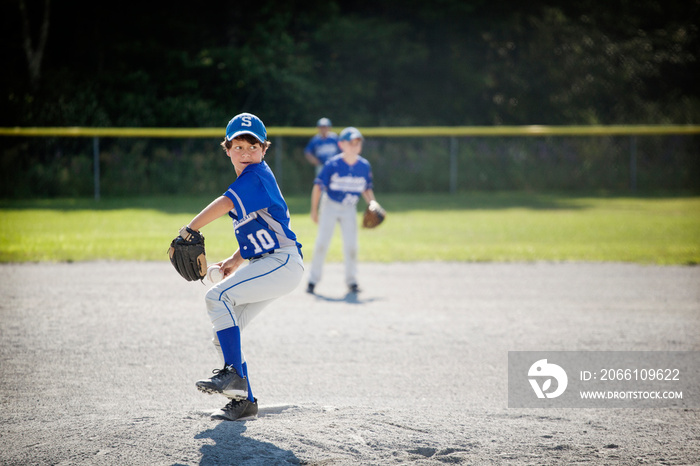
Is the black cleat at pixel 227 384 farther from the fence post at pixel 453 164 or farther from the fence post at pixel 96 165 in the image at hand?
the fence post at pixel 453 164

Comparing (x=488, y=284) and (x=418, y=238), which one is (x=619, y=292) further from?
(x=418, y=238)

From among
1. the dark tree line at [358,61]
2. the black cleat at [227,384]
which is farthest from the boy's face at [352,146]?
the dark tree line at [358,61]

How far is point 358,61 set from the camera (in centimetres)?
2777

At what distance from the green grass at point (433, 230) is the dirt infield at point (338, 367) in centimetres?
135

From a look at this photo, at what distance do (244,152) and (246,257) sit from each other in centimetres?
65

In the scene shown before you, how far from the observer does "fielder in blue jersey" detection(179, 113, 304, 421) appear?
13.0ft

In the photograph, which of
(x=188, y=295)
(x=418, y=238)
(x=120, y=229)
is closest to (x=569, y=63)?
(x=418, y=238)


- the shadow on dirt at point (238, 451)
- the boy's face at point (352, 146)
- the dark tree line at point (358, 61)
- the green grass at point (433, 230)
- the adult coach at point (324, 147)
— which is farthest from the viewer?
the dark tree line at point (358, 61)

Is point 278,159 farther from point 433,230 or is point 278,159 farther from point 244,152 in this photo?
point 244,152

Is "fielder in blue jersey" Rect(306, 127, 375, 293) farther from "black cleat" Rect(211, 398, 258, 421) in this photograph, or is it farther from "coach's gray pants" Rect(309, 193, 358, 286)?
"black cleat" Rect(211, 398, 258, 421)

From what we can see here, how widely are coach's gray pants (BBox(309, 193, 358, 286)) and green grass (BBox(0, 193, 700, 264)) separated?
2160 mm

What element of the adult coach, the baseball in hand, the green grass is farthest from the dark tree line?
the baseball in hand

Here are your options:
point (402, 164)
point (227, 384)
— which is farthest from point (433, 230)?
point (227, 384)

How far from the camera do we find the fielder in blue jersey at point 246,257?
395 centimetres
